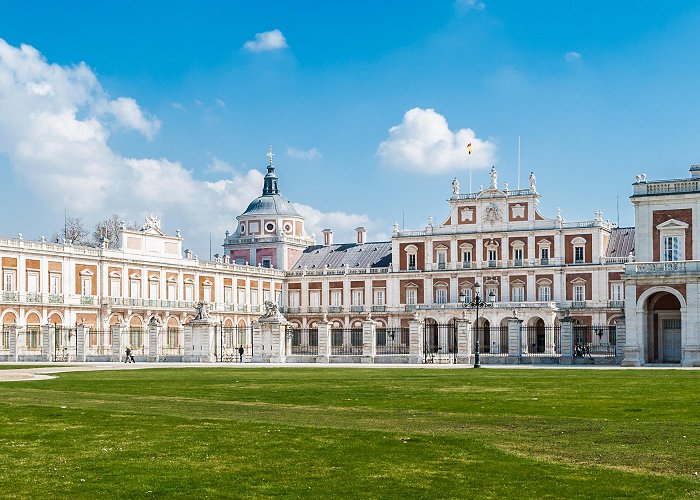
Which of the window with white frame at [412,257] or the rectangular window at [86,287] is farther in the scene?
the window with white frame at [412,257]

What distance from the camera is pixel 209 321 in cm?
5684

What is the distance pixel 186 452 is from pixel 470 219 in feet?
244

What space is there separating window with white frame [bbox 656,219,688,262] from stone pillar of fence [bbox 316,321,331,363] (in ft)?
57.5

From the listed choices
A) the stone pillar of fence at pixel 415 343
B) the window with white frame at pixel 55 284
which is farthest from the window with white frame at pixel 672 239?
the window with white frame at pixel 55 284

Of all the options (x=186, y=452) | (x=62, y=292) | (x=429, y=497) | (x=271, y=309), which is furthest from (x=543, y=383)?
(x=62, y=292)

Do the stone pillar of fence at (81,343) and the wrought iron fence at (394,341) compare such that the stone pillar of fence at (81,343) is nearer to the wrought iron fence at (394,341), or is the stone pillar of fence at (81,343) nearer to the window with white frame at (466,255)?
the wrought iron fence at (394,341)

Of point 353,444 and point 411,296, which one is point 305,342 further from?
point 353,444

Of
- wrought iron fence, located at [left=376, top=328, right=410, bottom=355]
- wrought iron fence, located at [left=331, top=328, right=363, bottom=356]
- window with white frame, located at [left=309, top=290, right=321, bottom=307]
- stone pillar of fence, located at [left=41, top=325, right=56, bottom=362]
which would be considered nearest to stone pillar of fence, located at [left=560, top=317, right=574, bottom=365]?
wrought iron fence, located at [left=376, top=328, right=410, bottom=355]

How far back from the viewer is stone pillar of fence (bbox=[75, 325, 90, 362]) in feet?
194

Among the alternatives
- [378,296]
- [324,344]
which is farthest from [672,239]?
[378,296]

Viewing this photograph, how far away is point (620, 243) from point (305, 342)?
2624 cm

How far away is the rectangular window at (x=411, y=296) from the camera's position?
89.6m

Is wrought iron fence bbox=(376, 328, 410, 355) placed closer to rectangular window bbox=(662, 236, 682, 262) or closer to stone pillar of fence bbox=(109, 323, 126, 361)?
stone pillar of fence bbox=(109, 323, 126, 361)

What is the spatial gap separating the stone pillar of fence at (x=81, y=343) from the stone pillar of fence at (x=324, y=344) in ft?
45.1
